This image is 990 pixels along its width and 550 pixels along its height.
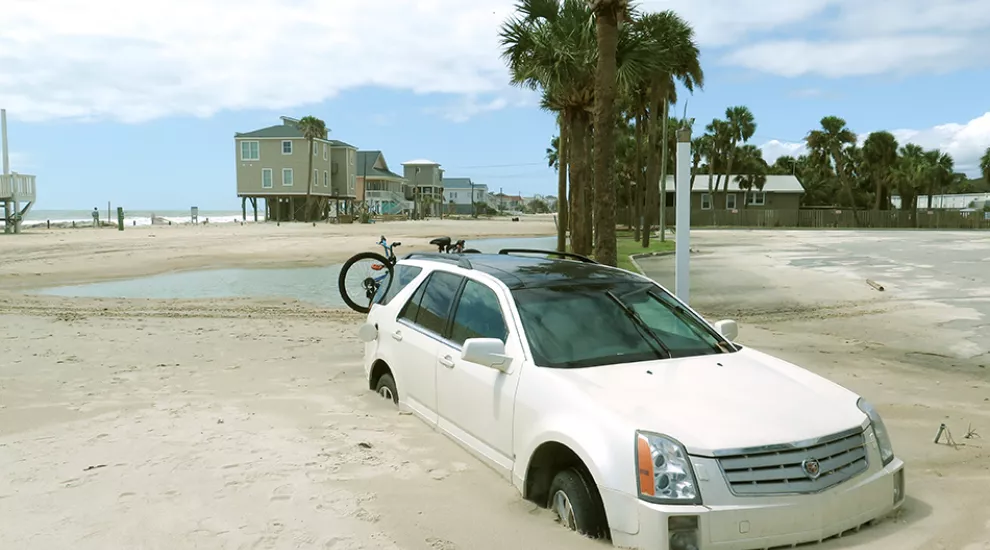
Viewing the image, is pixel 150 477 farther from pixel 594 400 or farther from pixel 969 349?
pixel 969 349

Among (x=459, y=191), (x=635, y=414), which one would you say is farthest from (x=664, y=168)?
(x=459, y=191)

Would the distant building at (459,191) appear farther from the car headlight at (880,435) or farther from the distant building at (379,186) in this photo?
the car headlight at (880,435)

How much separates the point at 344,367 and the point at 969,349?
25.5 feet

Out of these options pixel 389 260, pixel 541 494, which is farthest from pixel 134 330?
pixel 541 494

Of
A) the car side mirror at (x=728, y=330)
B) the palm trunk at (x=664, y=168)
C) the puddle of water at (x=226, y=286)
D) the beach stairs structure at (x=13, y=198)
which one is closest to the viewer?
the car side mirror at (x=728, y=330)

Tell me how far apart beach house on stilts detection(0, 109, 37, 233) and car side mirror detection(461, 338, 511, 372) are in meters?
55.9

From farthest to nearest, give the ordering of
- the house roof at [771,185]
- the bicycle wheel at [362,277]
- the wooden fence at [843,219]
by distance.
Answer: the house roof at [771,185], the wooden fence at [843,219], the bicycle wheel at [362,277]

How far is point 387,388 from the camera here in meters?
6.81

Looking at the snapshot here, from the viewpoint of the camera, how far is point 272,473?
514 cm

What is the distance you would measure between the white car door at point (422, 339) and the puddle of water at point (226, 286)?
9.11 metres

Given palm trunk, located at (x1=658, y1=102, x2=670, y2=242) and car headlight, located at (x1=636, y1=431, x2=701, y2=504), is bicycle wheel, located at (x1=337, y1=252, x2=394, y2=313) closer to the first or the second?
car headlight, located at (x1=636, y1=431, x2=701, y2=504)

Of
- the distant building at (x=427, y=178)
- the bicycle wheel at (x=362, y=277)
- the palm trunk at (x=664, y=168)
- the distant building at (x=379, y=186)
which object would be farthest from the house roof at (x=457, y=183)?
the bicycle wheel at (x=362, y=277)

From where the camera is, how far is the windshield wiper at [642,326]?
4871mm

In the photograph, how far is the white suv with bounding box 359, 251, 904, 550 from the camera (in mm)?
3609
